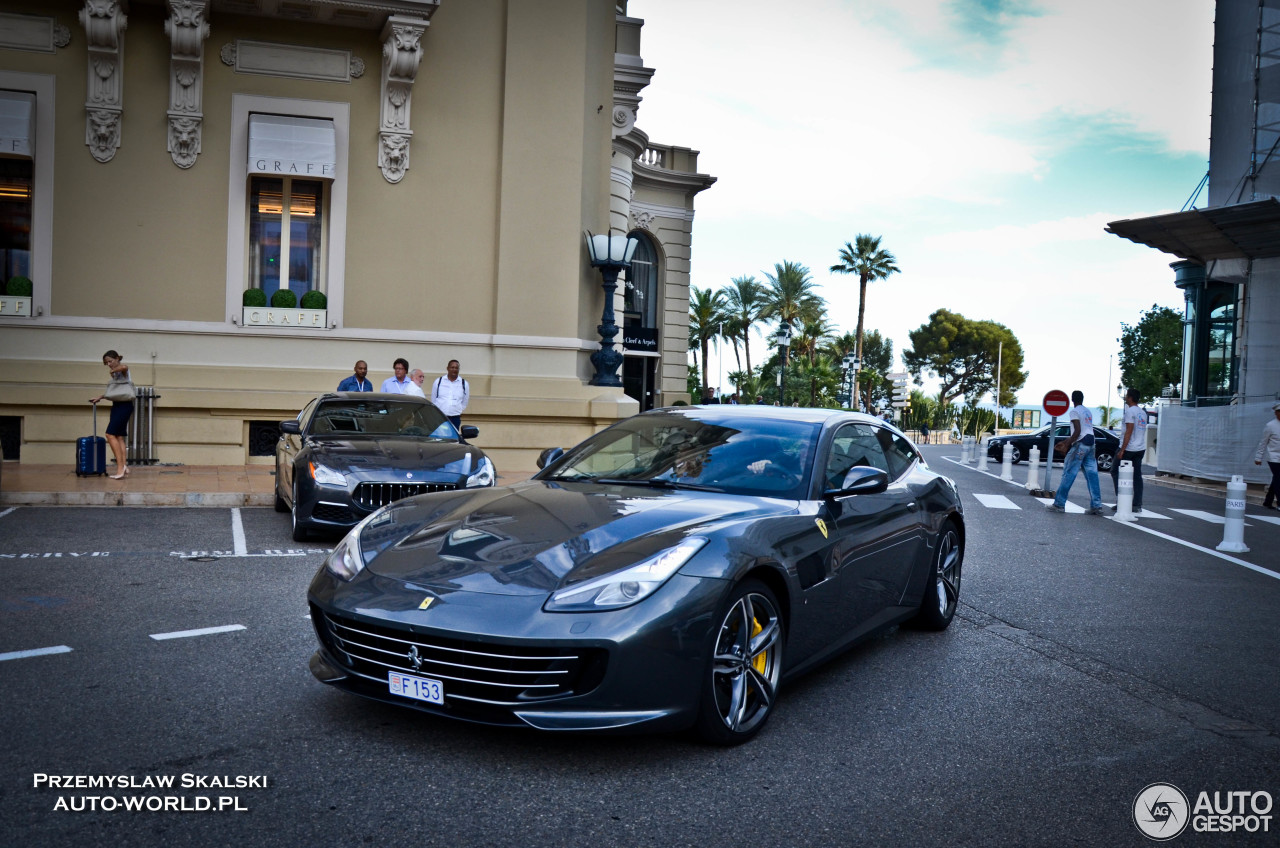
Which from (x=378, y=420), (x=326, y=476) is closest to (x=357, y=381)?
(x=378, y=420)

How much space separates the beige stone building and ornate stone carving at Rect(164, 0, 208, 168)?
0.03 metres

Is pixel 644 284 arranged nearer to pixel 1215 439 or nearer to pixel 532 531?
pixel 1215 439

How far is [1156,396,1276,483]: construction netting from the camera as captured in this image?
2225 cm

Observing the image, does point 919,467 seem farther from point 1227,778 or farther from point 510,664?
point 510,664

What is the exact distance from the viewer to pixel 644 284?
32031 mm

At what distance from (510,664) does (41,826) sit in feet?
4.90

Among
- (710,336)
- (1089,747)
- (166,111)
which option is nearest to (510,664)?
(1089,747)

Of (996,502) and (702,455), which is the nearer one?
(702,455)

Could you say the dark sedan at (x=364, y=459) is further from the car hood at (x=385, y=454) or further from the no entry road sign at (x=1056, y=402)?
the no entry road sign at (x=1056, y=402)

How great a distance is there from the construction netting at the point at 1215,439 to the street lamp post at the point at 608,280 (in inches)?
490

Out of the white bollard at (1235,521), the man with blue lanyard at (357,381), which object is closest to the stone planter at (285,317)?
the man with blue lanyard at (357,381)

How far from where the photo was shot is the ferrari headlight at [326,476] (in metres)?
9.11

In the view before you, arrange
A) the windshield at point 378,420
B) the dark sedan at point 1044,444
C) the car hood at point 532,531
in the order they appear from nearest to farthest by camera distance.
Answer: the car hood at point 532,531 → the windshield at point 378,420 → the dark sedan at point 1044,444

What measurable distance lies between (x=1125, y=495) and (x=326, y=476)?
10898 mm
